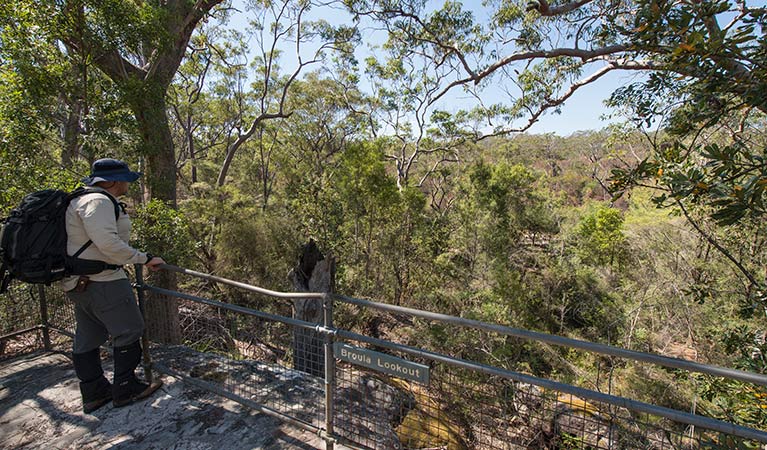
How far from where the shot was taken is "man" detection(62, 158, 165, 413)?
2373 millimetres

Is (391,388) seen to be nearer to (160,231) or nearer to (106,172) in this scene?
(106,172)

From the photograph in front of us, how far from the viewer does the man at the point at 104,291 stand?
2373 mm

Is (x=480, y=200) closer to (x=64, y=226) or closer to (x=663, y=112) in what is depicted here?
(x=663, y=112)

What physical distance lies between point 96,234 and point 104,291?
447 mm

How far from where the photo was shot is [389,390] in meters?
3.61

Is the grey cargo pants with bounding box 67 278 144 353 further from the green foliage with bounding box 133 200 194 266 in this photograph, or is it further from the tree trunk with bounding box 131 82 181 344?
the green foliage with bounding box 133 200 194 266

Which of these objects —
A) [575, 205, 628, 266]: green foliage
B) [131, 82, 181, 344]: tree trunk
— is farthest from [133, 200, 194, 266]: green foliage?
[575, 205, 628, 266]: green foliage

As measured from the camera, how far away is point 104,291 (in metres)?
2.53

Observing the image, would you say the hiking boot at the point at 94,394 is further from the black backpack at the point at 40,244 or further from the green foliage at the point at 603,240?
the green foliage at the point at 603,240

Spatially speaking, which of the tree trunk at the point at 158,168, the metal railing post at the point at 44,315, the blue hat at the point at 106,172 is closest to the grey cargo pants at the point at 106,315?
the blue hat at the point at 106,172

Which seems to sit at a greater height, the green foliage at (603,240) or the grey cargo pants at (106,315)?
the grey cargo pants at (106,315)

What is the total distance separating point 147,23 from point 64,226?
289cm

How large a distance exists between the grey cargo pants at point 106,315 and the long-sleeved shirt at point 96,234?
9 cm

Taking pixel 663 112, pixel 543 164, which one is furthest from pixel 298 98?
pixel 543 164
